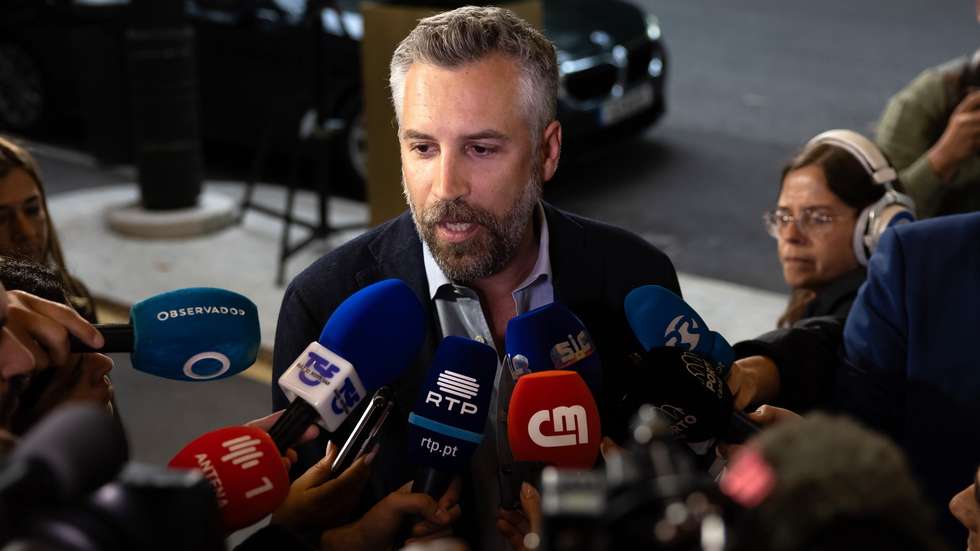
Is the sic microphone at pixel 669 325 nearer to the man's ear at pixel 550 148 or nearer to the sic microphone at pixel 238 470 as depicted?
the man's ear at pixel 550 148

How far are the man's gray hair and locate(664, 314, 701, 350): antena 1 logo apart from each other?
0.39m

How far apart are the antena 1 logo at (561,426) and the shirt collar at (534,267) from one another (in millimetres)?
418

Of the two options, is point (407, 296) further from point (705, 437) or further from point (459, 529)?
point (705, 437)

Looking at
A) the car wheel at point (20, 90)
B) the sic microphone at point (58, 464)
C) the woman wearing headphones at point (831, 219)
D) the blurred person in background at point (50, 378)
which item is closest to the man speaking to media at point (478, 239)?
the blurred person in background at point (50, 378)

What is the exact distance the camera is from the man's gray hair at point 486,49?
1.91 meters

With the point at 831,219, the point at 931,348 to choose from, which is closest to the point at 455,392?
the point at 931,348

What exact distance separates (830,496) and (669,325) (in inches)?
38.2

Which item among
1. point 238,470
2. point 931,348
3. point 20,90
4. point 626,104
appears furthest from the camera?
point 20,90

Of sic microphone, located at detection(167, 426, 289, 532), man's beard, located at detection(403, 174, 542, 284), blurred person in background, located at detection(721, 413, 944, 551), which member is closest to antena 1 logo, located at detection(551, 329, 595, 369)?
man's beard, located at detection(403, 174, 542, 284)

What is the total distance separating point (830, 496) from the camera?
3.04ft

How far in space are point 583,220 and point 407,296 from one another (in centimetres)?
Answer: 50

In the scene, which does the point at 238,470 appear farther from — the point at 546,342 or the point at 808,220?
the point at 808,220

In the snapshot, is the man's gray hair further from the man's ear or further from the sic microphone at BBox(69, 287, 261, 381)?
the sic microphone at BBox(69, 287, 261, 381)

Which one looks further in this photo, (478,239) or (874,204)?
(874,204)
